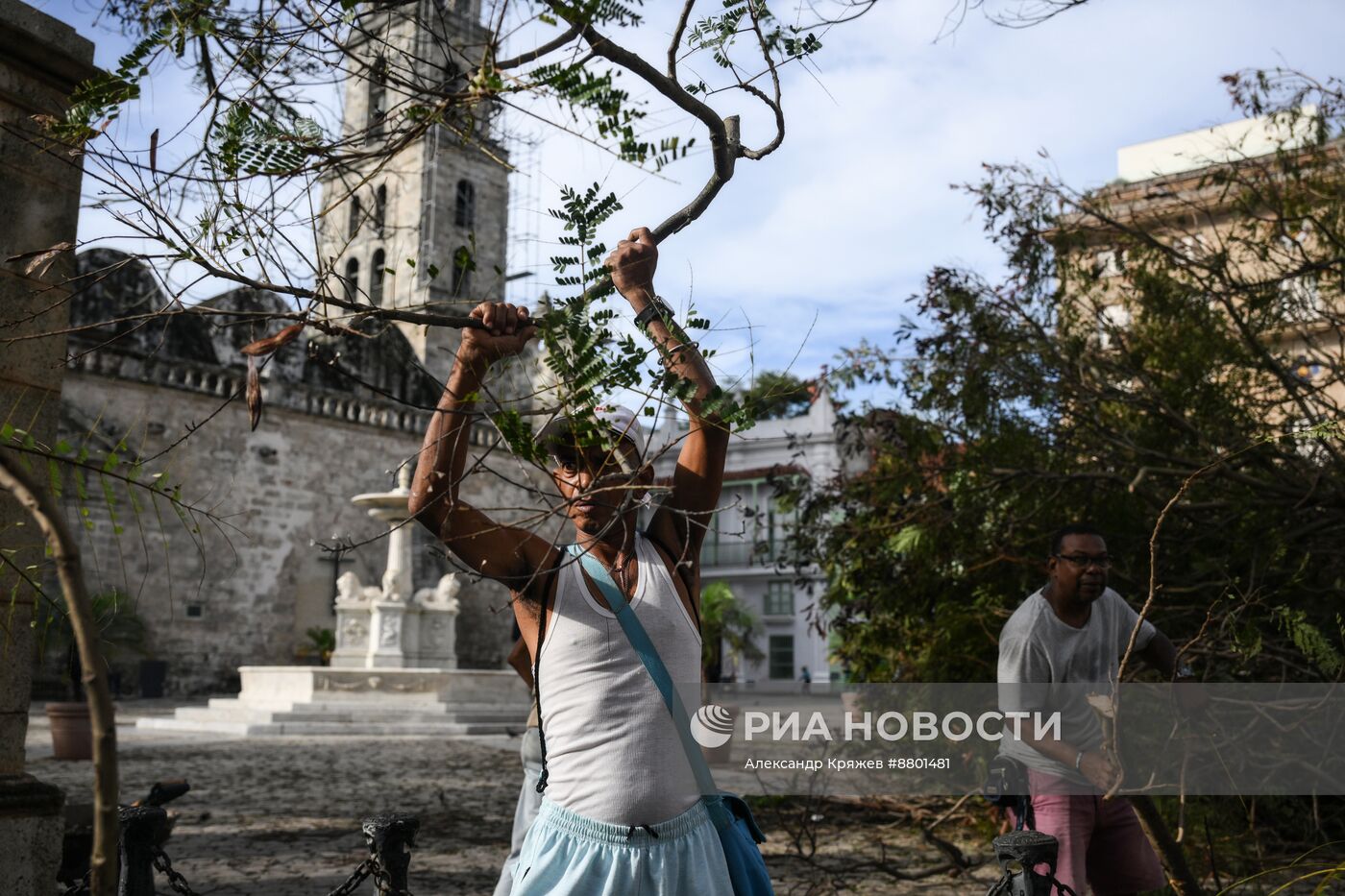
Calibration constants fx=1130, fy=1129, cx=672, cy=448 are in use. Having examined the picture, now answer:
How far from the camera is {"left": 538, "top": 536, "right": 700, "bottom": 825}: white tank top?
7.30 ft

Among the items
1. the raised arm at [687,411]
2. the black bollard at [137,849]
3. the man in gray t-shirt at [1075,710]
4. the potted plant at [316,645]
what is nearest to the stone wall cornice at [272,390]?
the potted plant at [316,645]

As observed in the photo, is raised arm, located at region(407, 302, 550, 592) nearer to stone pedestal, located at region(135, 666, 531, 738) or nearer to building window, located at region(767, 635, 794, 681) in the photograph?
stone pedestal, located at region(135, 666, 531, 738)

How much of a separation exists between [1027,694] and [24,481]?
3.18 meters

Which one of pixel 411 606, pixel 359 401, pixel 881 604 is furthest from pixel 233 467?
pixel 881 604

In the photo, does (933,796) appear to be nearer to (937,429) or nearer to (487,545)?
(937,429)

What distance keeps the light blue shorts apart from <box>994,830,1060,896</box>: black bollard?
123 centimetres

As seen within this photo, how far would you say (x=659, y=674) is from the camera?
229 cm

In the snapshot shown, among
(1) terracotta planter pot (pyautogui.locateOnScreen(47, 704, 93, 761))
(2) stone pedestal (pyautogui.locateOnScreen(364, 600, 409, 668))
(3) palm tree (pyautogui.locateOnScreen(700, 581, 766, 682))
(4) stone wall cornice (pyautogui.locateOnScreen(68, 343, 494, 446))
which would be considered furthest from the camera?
(4) stone wall cornice (pyautogui.locateOnScreen(68, 343, 494, 446))

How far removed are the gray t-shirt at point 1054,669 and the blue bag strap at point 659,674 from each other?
5.71ft

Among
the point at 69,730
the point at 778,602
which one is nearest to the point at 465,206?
the point at 778,602

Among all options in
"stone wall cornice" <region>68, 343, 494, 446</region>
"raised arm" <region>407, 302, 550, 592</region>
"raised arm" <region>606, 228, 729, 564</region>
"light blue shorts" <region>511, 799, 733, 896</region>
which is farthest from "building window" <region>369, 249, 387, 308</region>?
"stone wall cornice" <region>68, 343, 494, 446</region>

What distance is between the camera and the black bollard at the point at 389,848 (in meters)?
3.33

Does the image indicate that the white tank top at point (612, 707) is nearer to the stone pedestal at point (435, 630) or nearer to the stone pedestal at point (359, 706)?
the stone pedestal at point (359, 706)

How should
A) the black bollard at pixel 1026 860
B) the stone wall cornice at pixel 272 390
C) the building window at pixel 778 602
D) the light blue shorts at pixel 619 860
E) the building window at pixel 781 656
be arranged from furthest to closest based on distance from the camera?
the building window at pixel 781 656 → the building window at pixel 778 602 → the stone wall cornice at pixel 272 390 → the black bollard at pixel 1026 860 → the light blue shorts at pixel 619 860
